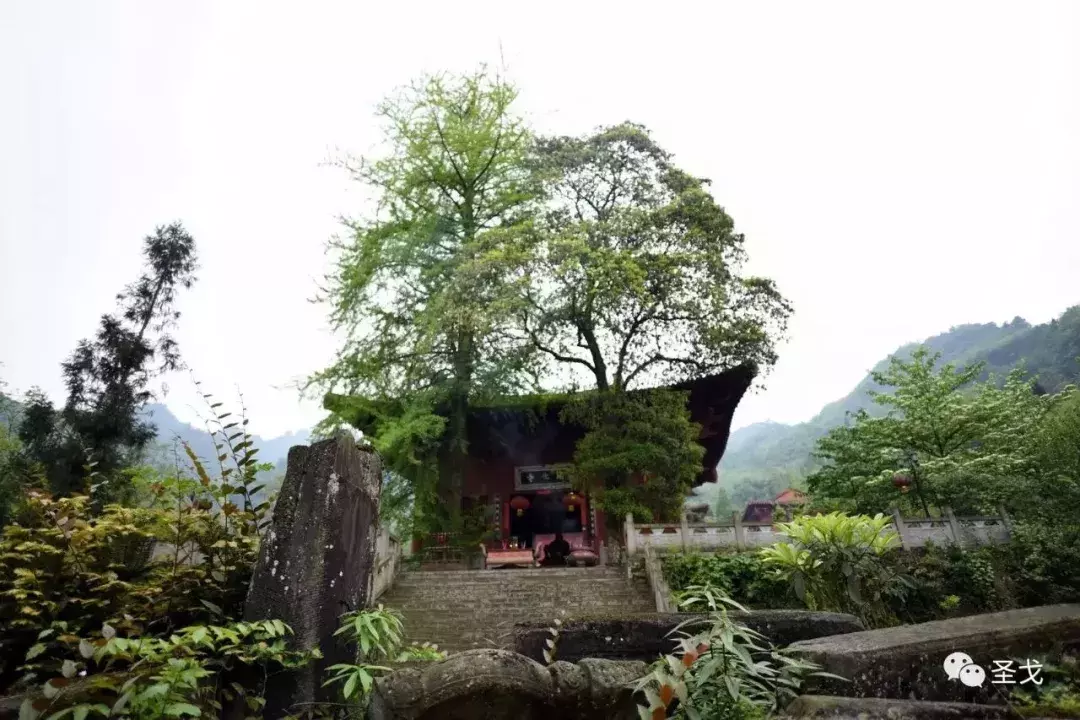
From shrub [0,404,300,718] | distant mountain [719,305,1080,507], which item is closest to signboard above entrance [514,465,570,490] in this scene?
distant mountain [719,305,1080,507]

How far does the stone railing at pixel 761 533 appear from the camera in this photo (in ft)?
37.6

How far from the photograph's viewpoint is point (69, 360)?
13547mm

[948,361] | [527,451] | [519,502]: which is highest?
[948,361]

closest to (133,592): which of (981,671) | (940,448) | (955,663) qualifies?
(955,663)

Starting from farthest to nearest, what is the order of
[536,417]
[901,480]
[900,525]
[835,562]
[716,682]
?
[536,417] < [901,480] < [900,525] < [835,562] < [716,682]

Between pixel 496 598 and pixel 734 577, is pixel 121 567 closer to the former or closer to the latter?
pixel 496 598

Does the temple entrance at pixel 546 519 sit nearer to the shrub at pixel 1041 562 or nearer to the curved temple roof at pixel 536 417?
the curved temple roof at pixel 536 417

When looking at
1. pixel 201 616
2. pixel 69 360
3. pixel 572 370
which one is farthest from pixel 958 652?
pixel 69 360

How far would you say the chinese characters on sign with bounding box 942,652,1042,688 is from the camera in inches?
111

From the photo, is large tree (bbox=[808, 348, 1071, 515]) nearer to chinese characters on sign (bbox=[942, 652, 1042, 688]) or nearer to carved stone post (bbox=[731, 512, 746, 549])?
carved stone post (bbox=[731, 512, 746, 549])

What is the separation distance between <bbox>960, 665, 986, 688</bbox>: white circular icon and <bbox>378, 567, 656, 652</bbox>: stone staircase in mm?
7135

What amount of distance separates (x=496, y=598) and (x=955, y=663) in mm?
8920

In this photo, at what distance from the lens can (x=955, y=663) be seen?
2.85 meters

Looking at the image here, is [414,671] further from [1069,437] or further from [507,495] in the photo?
[507,495]
